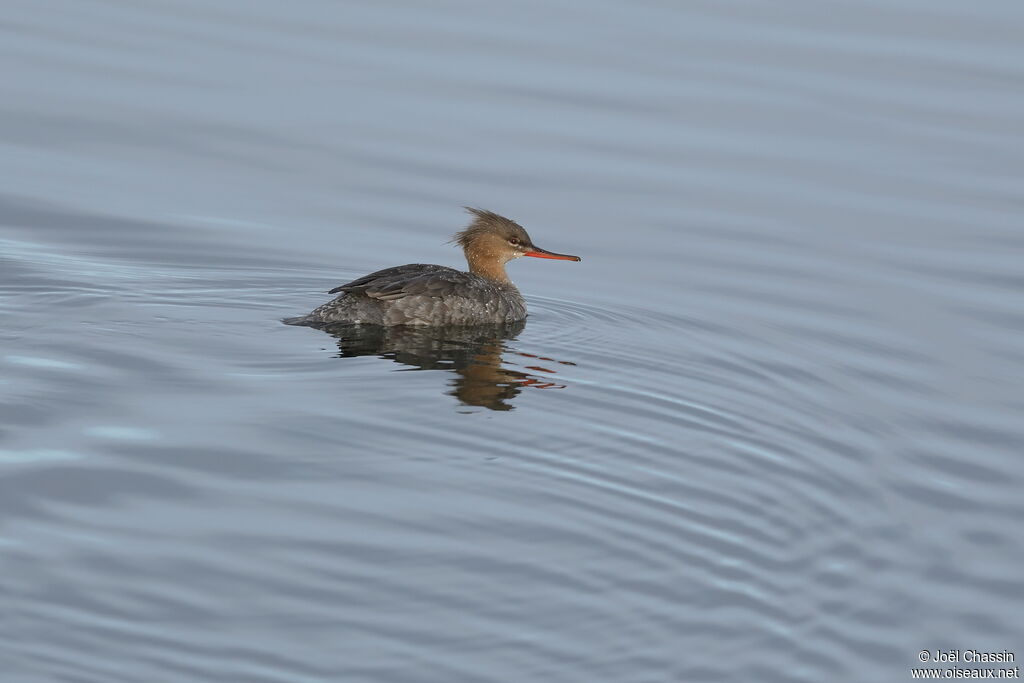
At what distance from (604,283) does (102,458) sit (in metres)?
5.44

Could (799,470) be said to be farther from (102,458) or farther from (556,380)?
(102,458)

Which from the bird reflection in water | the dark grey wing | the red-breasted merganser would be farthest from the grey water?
the dark grey wing

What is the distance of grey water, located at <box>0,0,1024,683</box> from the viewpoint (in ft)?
23.0

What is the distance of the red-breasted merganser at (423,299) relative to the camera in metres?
11.5

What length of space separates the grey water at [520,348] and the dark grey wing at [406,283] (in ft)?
1.05

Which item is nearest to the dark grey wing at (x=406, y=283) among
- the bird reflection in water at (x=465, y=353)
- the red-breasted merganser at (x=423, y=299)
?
the red-breasted merganser at (x=423, y=299)

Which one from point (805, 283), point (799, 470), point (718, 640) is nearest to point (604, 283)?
point (805, 283)

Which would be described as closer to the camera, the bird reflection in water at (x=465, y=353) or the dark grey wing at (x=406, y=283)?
the bird reflection in water at (x=465, y=353)

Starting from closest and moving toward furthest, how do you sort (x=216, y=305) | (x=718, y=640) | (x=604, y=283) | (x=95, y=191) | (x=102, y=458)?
(x=718, y=640)
(x=102, y=458)
(x=216, y=305)
(x=604, y=283)
(x=95, y=191)

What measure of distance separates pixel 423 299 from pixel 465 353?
2.13 ft

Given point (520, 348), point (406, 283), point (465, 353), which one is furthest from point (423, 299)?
point (520, 348)

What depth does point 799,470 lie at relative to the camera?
8.97 meters

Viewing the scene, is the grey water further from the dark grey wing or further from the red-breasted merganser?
the dark grey wing

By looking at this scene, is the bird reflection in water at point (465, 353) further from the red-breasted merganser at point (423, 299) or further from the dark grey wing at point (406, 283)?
the dark grey wing at point (406, 283)
